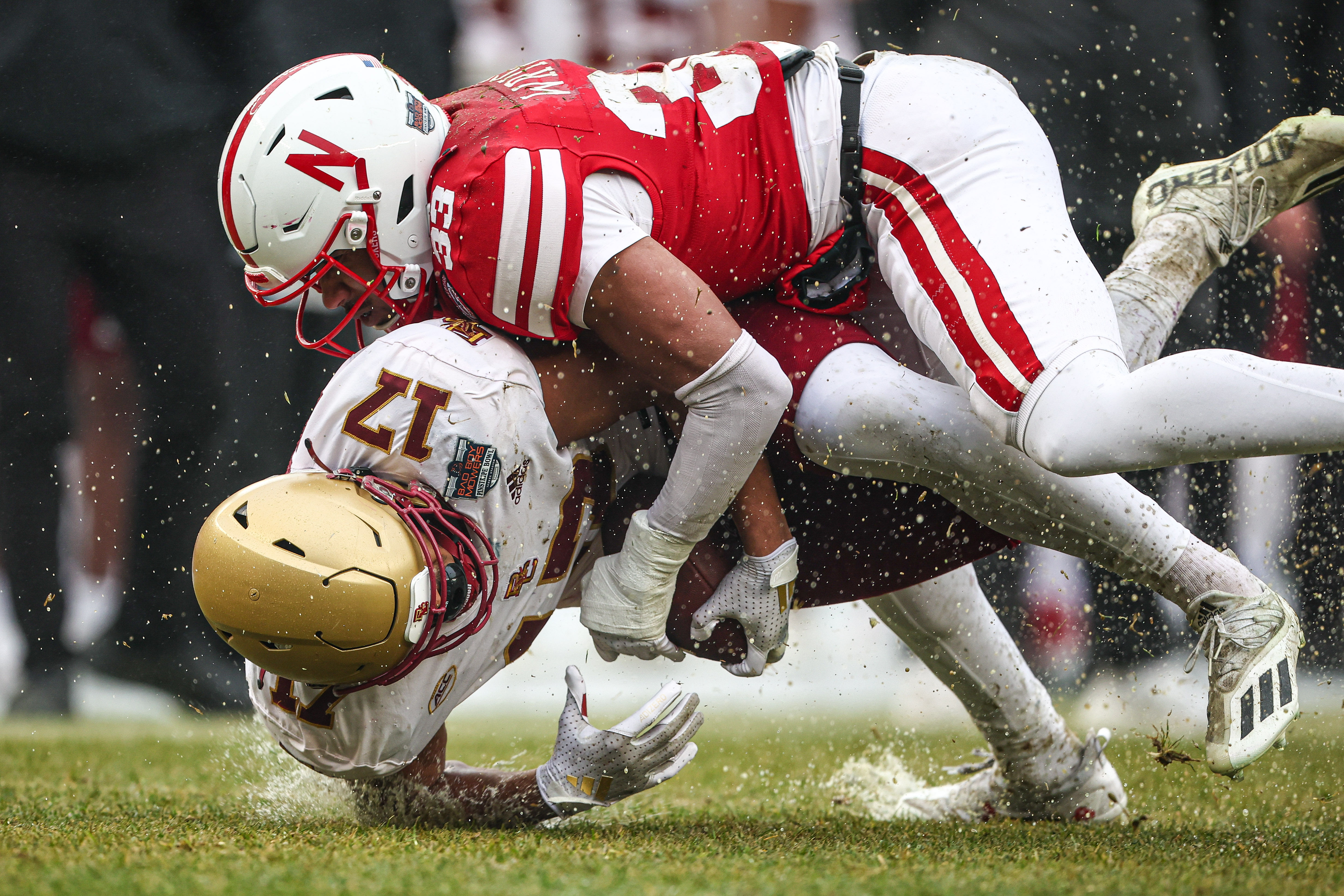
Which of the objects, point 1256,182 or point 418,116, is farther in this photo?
Result: point 1256,182

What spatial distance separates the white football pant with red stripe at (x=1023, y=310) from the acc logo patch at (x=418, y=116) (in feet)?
2.45

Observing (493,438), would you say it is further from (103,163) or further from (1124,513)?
(103,163)

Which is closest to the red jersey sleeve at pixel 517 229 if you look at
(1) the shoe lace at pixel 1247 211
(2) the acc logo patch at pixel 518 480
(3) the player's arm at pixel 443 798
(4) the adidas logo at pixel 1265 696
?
(2) the acc logo patch at pixel 518 480

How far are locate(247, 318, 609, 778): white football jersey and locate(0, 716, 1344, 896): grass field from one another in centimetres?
16

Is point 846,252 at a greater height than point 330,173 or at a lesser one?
lesser

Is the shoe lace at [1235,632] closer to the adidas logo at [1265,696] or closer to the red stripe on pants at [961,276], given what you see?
the adidas logo at [1265,696]

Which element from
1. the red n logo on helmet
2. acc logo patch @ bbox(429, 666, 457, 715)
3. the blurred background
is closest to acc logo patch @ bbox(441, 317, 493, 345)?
the red n logo on helmet

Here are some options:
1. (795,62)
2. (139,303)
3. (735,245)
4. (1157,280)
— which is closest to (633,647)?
(735,245)

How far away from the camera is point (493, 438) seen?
1845mm

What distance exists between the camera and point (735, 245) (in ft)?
6.65

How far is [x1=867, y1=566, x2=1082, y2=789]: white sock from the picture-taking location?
2.38 meters

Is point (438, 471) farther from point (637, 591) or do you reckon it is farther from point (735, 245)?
point (735, 245)

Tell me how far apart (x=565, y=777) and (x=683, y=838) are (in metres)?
0.24

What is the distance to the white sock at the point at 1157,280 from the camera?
2240 mm
